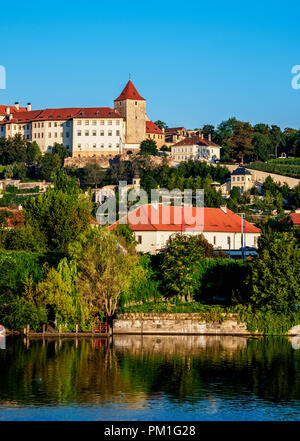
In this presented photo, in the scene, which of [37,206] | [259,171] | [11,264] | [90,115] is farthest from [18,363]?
[90,115]

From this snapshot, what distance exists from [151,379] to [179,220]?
3652 cm

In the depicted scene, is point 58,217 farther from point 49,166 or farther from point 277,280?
point 49,166

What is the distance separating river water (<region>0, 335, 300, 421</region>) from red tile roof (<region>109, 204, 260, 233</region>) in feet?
80.9

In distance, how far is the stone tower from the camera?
134 metres

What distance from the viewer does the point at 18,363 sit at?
99.0ft

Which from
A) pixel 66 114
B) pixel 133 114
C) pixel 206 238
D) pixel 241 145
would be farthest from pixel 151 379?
pixel 66 114

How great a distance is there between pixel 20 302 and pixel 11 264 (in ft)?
10.2

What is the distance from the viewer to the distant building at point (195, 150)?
13514 cm

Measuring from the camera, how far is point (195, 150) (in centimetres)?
13562

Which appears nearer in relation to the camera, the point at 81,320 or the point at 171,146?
the point at 81,320

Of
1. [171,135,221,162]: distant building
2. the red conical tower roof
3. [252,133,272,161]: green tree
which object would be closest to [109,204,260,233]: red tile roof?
[252,133,272,161]: green tree

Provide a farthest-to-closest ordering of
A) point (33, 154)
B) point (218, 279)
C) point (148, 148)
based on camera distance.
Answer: point (33, 154), point (148, 148), point (218, 279)

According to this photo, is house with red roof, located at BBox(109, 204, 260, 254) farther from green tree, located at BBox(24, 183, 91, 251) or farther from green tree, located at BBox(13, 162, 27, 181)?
green tree, located at BBox(13, 162, 27, 181)

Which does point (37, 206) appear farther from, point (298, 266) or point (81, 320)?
point (298, 266)
